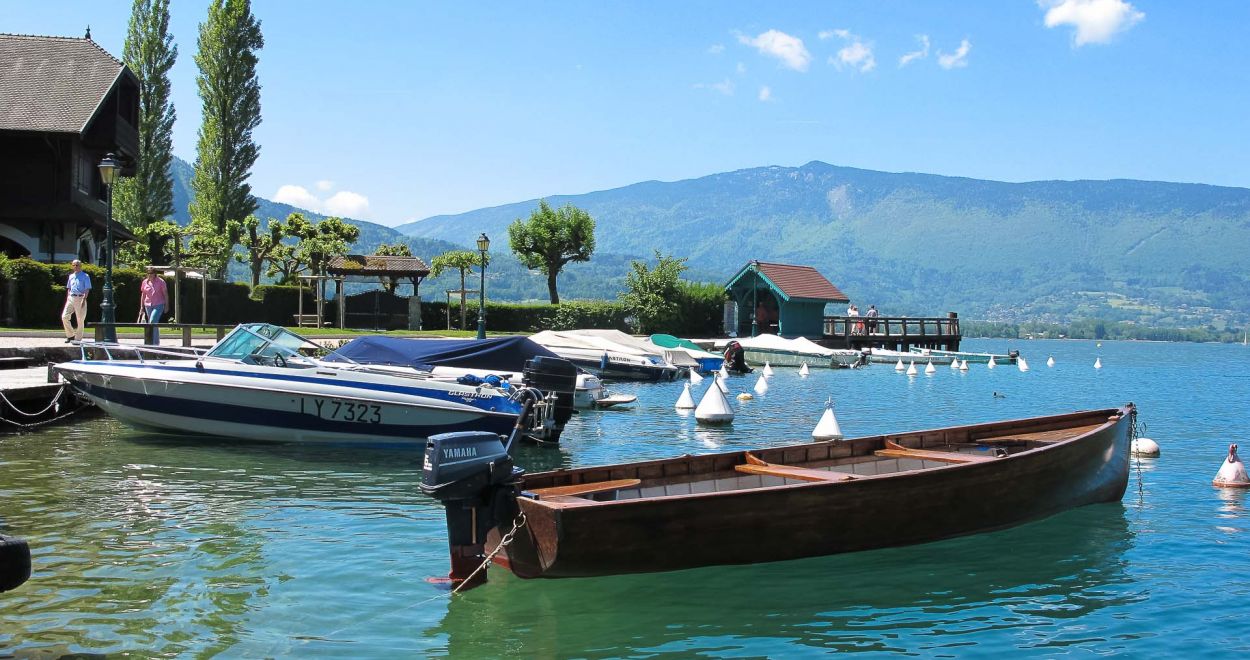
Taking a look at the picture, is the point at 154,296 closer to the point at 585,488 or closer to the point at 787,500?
the point at 585,488

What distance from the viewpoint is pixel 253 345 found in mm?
17938

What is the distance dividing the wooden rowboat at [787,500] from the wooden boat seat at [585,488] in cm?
2

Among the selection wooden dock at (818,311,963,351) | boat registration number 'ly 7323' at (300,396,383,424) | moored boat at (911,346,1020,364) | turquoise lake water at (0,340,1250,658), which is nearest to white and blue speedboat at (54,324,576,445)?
boat registration number 'ly 7323' at (300,396,383,424)

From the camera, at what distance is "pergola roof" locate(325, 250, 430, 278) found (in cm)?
5969

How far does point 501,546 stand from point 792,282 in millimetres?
55406

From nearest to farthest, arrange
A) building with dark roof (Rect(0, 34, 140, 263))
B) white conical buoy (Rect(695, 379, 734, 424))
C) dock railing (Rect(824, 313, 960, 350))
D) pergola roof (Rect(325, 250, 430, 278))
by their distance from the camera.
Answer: white conical buoy (Rect(695, 379, 734, 424)) → building with dark roof (Rect(0, 34, 140, 263)) → pergola roof (Rect(325, 250, 430, 278)) → dock railing (Rect(824, 313, 960, 350))

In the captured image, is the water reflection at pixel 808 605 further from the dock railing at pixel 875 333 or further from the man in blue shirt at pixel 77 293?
the dock railing at pixel 875 333

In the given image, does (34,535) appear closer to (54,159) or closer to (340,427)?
(340,427)

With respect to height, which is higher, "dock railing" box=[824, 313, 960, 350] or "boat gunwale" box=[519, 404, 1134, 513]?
"dock railing" box=[824, 313, 960, 350]

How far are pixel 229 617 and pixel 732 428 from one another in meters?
15.8

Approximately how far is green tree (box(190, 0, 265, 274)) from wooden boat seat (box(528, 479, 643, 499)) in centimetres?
6812

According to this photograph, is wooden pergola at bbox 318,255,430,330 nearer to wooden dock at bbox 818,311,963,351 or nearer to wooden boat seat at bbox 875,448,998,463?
wooden dock at bbox 818,311,963,351

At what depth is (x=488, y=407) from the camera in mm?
16359

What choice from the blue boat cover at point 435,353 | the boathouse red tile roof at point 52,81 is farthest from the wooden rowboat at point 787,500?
the boathouse red tile roof at point 52,81
